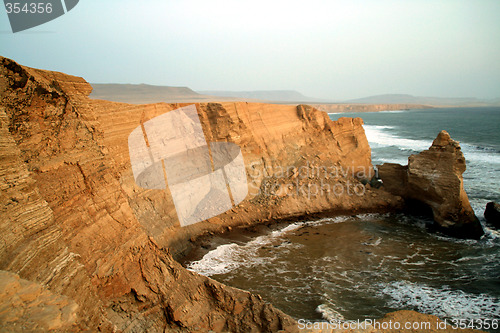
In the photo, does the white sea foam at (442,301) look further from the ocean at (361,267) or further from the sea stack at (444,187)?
the sea stack at (444,187)

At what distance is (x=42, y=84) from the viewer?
14.5 feet

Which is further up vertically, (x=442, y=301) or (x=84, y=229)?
(x=84, y=229)

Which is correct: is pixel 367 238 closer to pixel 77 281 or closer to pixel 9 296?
pixel 77 281

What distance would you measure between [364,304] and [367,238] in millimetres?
4225

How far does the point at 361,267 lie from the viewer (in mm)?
8992

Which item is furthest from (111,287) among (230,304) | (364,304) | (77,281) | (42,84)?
(364,304)

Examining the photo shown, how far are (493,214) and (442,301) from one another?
7.00m

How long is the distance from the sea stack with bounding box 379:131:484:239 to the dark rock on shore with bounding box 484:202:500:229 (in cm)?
115

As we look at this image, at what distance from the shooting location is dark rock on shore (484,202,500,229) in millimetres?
11691

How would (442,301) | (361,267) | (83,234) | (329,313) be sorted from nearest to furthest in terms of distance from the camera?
1. (83,234)
2. (329,313)
3. (442,301)
4. (361,267)

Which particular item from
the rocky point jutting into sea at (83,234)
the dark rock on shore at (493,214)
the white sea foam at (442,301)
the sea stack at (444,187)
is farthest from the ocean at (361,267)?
the rocky point jutting into sea at (83,234)

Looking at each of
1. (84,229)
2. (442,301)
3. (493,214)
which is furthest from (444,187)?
(84,229)

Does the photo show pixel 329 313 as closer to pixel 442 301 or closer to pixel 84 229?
pixel 442 301

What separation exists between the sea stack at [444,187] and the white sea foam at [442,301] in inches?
175
